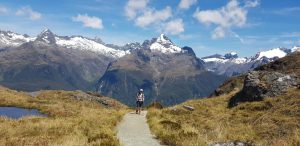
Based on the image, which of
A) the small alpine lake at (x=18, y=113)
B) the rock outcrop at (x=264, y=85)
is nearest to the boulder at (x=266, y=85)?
the rock outcrop at (x=264, y=85)

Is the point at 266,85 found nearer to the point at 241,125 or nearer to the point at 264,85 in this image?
the point at 264,85

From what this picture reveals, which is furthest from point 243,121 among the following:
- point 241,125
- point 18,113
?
point 18,113

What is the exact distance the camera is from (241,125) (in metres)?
30.8

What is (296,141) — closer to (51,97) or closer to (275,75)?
(275,75)

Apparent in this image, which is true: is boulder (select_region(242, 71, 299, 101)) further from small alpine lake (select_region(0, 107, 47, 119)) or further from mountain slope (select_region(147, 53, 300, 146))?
small alpine lake (select_region(0, 107, 47, 119))

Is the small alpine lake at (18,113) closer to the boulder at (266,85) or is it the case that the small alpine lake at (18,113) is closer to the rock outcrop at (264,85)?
the rock outcrop at (264,85)

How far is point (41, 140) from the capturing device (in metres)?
21.2

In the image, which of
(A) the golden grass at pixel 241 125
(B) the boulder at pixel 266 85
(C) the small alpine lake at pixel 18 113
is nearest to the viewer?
(A) the golden grass at pixel 241 125

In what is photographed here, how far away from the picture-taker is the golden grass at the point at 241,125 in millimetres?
21048

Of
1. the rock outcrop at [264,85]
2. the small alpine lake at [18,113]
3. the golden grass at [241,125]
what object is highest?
the rock outcrop at [264,85]

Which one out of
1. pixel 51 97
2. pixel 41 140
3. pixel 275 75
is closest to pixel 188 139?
pixel 41 140

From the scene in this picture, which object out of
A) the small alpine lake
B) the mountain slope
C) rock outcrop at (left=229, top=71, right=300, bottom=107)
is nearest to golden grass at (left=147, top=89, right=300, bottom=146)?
the mountain slope

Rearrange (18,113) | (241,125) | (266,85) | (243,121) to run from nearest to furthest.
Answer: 1. (241,125)
2. (243,121)
3. (266,85)
4. (18,113)

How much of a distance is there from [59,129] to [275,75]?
2636cm
